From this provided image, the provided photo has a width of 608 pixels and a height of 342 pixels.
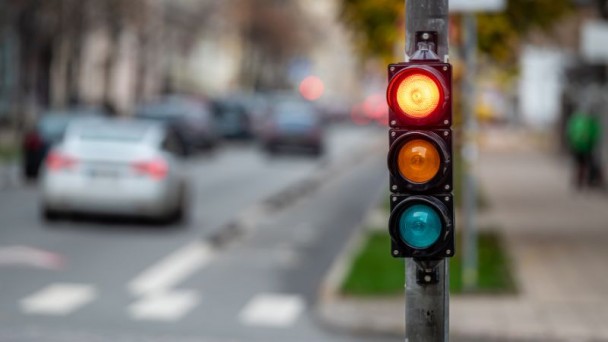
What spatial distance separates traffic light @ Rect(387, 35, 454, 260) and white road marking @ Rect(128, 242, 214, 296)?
344 inches

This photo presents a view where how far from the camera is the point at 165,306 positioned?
552 inches

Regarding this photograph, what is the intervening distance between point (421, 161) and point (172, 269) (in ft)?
35.1

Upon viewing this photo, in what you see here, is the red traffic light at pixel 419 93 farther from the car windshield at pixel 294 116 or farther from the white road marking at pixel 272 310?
the car windshield at pixel 294 116

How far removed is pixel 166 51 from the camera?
7600 cm

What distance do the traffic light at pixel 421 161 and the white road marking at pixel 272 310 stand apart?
6.86 m

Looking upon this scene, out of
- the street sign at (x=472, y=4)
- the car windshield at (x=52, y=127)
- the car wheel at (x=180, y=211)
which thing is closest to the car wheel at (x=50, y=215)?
the car wheel at (x=180, y=211)

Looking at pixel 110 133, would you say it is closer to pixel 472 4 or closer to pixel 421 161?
pixel 472 4

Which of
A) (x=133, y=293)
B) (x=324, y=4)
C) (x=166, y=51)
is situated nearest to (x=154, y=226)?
(x=133, y=293)

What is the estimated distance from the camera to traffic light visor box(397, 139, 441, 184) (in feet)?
20.5

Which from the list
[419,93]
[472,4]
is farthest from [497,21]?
[419,93]

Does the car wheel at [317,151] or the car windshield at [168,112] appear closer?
the car windshield at [168,112]

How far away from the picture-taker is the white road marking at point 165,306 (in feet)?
43.7

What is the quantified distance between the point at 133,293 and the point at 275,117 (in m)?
31.1

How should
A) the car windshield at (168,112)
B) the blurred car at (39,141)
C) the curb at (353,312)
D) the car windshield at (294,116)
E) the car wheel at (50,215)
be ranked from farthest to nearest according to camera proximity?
the car windshield at (294,116) → the car windshield at (168,112) → the blurred car at (39,141) → the car wheel at (50,215) → the curb at (353,312)
